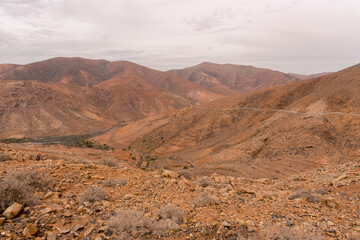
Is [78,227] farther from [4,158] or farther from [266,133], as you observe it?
[266,133]

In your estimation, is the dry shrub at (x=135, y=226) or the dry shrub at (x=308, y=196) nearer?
the dry shrub at (x=135, y=226)

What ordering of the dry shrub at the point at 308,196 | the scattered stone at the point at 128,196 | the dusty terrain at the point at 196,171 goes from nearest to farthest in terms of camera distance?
1. the dusty terrain at the point at 196,171
2. the scattered stone at the point at 128,196
3. the dry shrub at the point at 308,196

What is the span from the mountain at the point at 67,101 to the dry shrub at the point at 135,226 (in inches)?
2647

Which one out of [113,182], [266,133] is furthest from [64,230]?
[266,133]

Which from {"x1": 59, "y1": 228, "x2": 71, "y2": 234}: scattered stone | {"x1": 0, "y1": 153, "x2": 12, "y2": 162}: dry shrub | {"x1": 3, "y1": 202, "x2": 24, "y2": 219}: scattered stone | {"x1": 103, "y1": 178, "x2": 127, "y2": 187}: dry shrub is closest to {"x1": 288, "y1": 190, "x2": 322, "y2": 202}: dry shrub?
{"x1": 103, "y1": 178, "x2": 127, "y2": 187}: dry shrub

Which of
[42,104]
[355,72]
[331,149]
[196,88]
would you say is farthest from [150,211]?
[196,88]

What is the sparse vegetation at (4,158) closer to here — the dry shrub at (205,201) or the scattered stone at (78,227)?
the scattered stone at (78,227)

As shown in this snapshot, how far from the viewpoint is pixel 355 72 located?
3788cm

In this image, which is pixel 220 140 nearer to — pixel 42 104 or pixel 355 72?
pixel 355 72

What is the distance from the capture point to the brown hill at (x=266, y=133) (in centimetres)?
2267

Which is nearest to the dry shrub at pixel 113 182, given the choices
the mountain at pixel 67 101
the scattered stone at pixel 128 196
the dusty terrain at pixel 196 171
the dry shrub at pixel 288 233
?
the dusty terrain at pixel 196 171

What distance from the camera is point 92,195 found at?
546 centimetres

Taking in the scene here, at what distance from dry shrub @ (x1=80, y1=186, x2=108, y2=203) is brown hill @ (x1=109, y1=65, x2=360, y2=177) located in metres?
14.5

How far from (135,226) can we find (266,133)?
94.5 ft
